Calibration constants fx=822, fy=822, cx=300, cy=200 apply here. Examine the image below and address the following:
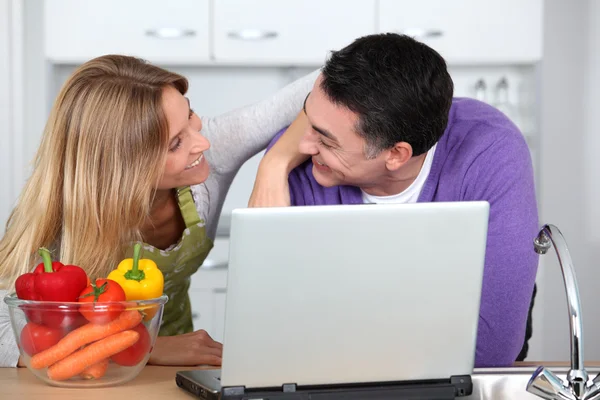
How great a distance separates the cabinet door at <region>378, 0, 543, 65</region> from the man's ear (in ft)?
5.44

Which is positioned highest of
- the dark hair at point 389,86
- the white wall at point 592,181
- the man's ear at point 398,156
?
the dark hair at point 389,86

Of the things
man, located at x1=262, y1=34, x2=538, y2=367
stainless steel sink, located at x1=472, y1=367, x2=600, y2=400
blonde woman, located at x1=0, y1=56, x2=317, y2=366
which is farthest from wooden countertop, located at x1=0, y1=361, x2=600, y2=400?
man, located at x1=262, y1=34, x2=538, y2=367

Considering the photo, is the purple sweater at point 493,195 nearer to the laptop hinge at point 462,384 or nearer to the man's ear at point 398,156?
the man's ear at point 398,156

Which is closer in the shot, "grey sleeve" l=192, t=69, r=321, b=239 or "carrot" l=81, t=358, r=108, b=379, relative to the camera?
"carrot" l=81, t=358, r=108, b=379

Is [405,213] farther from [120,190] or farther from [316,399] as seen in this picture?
[120,190]

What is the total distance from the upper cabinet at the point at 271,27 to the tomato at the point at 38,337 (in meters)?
2.13

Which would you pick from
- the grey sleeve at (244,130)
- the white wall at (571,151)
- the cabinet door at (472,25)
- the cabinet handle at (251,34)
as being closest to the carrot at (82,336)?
the grey sleeve at (244,130)

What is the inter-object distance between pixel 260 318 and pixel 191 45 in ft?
7.66

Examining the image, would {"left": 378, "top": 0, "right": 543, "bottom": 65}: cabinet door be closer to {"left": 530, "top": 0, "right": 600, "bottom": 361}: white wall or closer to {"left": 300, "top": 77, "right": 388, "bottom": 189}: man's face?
{"left": 530, "top": 0, "right": 600, "bottom": 361}: white wall

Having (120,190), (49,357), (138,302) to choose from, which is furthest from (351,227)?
(120,190)

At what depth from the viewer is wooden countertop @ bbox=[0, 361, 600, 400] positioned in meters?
1.25

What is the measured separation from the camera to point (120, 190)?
5.63ft

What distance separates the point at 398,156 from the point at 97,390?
30.6 inches

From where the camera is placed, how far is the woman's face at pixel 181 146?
1.75 metres
